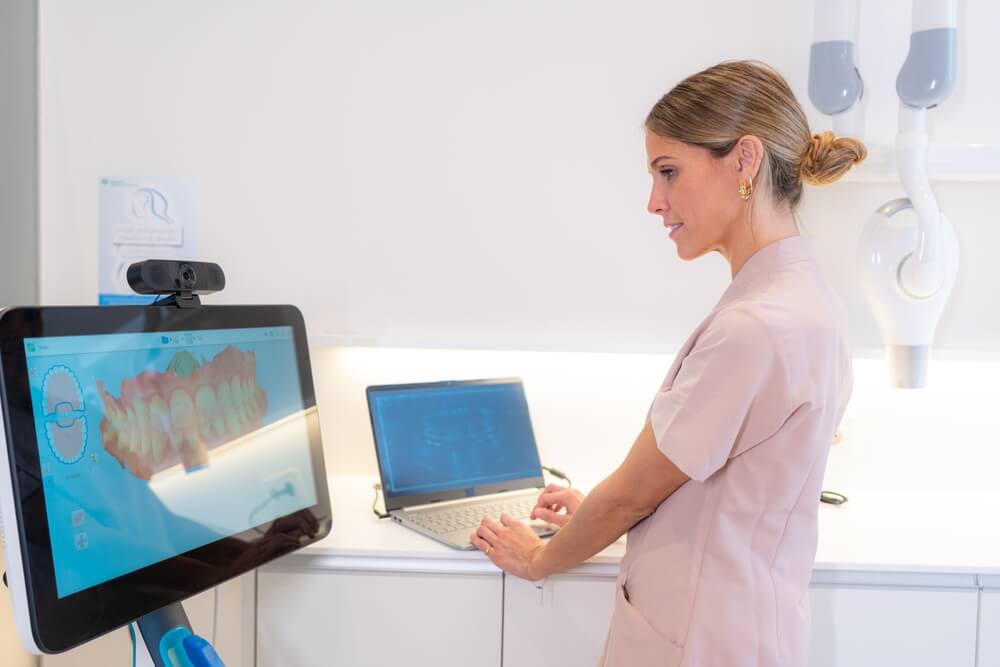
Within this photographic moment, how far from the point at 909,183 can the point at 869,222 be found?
4.3 inches

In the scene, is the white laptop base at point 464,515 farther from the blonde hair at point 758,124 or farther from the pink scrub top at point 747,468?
the blonde hair at point 758,124

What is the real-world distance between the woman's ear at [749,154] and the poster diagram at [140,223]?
4.04ft

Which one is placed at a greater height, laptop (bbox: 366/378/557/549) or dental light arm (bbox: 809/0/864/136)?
dental light arm (bbox: 809/0/864/136)

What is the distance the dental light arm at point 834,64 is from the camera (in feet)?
5.50

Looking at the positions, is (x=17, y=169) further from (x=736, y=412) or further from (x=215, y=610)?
(x=736, y=412)

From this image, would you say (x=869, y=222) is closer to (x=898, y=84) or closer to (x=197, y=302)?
(x=898, y=84)

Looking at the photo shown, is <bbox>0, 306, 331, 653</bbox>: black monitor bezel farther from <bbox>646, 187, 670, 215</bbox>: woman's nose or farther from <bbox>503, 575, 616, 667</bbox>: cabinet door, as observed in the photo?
<bbox>646, 187, 670, 215</bbox>: woman's nose

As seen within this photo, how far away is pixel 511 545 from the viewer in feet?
4.48

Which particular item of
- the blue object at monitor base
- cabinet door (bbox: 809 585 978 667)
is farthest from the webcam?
cabinet door (bbox: 809 585 978 667)

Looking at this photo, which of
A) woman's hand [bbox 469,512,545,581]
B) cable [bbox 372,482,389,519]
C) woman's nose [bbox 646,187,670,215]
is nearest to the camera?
woman's nose [bbox 646,187,670,215]

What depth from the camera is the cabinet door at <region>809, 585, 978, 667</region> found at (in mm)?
1418

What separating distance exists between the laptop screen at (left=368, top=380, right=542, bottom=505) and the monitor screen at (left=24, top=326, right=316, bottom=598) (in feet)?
1.08

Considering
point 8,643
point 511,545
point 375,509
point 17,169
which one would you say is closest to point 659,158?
point 511,545

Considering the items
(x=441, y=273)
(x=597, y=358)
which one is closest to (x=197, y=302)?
(x=441, y=273)
